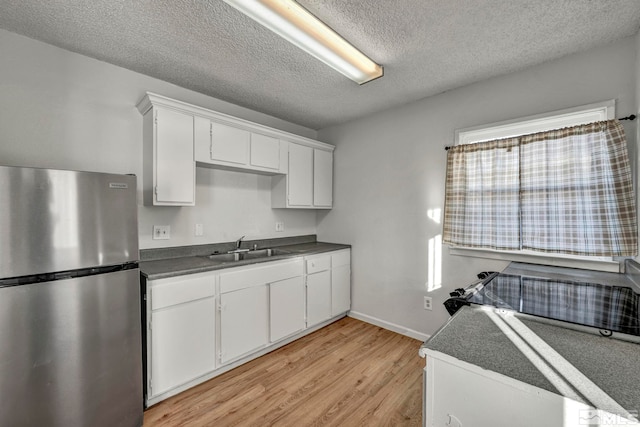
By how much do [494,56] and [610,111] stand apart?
866 mm

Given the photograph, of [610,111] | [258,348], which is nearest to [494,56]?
[610,111]

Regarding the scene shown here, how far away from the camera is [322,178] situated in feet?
11.5

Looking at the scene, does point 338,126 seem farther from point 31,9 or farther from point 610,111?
point 31,9

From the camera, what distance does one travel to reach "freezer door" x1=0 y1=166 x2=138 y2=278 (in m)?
1.27

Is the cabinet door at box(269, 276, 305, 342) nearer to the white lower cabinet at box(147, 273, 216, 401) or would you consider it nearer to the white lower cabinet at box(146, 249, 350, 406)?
the white lower cabinet at box(146, 249, 350, 406)

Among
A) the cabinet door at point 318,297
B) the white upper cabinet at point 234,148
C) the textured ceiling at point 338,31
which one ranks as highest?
the textured ceiling at point 338,31

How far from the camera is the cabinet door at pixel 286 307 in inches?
102

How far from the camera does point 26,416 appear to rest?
131cm

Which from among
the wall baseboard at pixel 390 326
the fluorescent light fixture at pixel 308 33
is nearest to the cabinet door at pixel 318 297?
the wall baseboard at pixel 390 326

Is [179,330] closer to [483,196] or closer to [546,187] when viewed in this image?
[483,196]

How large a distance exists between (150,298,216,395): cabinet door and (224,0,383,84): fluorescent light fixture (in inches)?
76.8

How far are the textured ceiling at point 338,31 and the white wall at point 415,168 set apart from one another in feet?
0.56

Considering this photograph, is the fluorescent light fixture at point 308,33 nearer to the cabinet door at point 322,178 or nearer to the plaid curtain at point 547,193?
the plaid curtain at point 547,193

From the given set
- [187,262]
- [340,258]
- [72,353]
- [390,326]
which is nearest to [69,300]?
[72,353]
